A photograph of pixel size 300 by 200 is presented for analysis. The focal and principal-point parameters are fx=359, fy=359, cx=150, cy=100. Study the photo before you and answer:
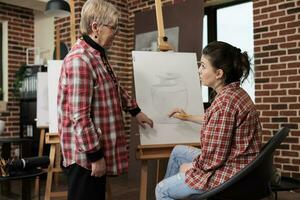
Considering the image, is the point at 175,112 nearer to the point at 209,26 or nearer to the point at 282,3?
the point at 282,3

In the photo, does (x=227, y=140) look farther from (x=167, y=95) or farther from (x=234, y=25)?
(x=234, y=25)

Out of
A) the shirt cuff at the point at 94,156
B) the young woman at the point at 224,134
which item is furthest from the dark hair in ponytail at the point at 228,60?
the shirt cuff at the point at 94,156

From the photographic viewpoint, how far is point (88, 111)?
1.55m

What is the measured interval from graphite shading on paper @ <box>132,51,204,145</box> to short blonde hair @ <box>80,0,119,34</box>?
0.84 metres

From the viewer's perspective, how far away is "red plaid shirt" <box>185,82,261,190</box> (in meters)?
1.67

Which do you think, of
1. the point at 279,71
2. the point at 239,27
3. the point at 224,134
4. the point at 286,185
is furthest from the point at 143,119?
the point at 239,27

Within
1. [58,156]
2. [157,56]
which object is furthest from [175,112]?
[58,156]

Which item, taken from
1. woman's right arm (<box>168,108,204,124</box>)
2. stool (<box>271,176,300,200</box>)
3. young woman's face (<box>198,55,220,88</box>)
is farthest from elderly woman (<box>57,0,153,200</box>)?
stool (<box>271,176,300,200</box>)

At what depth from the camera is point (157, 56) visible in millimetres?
2607

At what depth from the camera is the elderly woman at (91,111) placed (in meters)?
1.54

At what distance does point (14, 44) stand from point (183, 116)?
419 centimetres

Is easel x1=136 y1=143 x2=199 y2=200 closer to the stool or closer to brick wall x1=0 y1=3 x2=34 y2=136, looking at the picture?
the stool

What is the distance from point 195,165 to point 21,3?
4.54 m

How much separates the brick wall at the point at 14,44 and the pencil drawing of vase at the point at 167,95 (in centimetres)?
380
